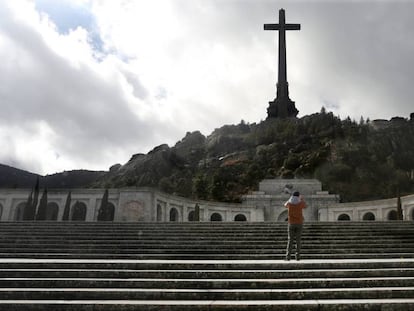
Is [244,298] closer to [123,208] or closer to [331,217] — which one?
[123,208]

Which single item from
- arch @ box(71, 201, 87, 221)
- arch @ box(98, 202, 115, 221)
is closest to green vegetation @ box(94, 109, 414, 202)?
arch @ box(71, 201, 87, 221)

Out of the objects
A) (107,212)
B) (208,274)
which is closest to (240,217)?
(107,212)

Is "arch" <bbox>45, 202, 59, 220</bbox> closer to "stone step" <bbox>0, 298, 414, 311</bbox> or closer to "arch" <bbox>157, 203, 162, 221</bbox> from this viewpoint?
"arch" <bbox>157, 203, 162, 221</bbox>

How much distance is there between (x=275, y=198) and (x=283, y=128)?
34.9 meters

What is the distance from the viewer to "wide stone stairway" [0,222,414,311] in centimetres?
694

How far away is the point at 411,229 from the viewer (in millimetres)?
14969

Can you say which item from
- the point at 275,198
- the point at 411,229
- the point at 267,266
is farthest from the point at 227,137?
the point at 267,266

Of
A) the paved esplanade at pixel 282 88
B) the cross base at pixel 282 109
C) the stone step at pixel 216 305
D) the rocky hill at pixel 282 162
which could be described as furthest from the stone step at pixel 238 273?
the cross base at pixel 282 109

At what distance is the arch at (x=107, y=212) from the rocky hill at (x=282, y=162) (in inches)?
830

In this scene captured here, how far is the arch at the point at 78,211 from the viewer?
32031 millimetres

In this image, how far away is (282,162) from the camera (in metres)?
63.6

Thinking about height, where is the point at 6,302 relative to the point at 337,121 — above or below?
below

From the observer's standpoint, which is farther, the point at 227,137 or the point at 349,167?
the point at 227,137

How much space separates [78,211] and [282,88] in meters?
41.5
